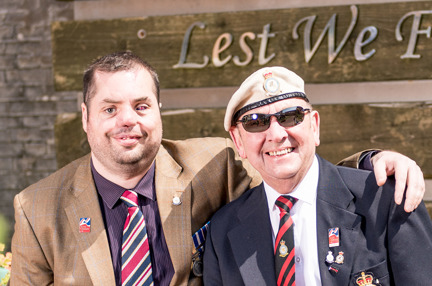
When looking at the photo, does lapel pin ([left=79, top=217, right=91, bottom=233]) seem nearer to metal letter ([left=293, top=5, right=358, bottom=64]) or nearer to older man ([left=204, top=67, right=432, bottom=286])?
older man ([left=204, top=67, right=432, bottom=286])

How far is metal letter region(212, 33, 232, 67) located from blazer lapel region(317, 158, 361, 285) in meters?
1.77

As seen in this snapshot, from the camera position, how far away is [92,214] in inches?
101

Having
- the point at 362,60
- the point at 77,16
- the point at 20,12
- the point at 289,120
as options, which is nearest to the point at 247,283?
the point at 289,120

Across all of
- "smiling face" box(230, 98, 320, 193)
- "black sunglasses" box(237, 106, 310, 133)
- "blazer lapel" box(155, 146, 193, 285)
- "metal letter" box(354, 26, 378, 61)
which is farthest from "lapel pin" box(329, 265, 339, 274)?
"metal letter" box(354, 26, 378, 61)

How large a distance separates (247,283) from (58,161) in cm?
240

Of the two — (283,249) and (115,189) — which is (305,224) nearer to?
(283,249)

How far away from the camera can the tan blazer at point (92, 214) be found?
2471 millimetres

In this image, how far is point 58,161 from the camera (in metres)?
4.08

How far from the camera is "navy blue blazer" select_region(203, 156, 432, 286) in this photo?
2.02 m

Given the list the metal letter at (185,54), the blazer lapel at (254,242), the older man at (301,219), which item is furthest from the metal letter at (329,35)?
the blazer lapel at (254,242)

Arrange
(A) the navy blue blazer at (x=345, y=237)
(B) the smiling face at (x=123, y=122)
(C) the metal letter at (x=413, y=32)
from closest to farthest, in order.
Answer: (A) the navy blue blazer at (x=345, y=237), (B) the smiling face at (x=123, y=122), (C) the metal letter at (x=413, y=32)

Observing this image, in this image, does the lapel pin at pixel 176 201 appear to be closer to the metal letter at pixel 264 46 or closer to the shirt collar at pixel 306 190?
the shirt collar at pixel 306 190

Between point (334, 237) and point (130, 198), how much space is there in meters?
1.06

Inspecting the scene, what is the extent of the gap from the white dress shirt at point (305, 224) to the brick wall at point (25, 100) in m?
2.55
